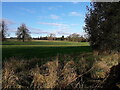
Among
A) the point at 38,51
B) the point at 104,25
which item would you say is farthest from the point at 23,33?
the point at 104,25

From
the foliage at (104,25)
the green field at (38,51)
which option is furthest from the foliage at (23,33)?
the foliage at (104,25)

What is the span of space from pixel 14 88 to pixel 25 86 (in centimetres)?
37

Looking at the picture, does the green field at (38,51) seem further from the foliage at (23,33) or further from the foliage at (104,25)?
the foliage at (23,33)

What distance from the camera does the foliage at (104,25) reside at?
369 inches

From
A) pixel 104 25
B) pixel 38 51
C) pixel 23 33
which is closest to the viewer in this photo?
pixel 104 25

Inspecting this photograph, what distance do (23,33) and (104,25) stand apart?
154ft

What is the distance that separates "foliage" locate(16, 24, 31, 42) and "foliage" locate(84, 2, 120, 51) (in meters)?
45.1

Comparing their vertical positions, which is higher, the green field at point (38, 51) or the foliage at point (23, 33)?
the foliage at point (23, 33)

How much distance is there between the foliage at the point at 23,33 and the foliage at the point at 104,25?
45.1 meters

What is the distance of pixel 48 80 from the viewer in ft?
13.7

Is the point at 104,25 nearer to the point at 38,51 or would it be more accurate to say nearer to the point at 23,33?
the point at 38,51

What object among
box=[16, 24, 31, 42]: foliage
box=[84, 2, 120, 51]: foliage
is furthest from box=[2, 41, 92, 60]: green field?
box=[16, 24, 31, 42]: foliage

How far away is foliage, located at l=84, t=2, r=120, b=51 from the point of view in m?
9.38

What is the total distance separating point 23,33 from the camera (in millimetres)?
53625
